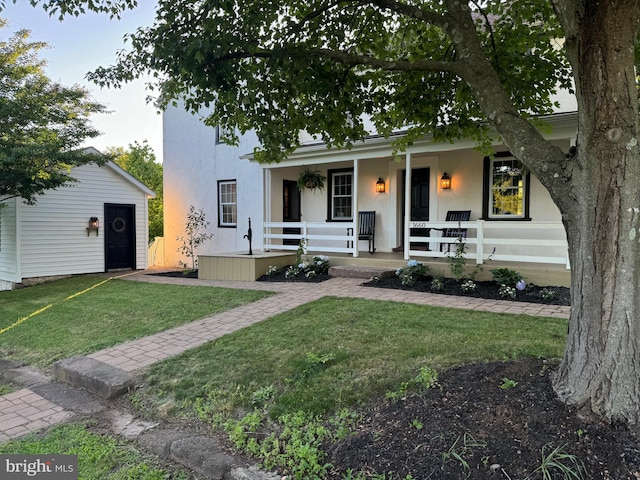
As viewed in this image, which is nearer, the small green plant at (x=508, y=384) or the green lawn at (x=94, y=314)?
the small green plant at (x=508, y=384)

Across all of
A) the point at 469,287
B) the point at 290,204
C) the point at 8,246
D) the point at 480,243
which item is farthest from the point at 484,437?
the point at 8,246

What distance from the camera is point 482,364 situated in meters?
3.48

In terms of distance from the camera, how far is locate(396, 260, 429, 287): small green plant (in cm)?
794

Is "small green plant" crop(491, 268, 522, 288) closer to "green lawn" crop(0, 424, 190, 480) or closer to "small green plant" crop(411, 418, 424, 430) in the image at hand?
"small green plant" crop(411, 418, 424, 430)

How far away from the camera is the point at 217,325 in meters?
5.88

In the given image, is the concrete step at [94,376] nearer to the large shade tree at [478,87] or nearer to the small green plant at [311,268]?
the large shade tree at [478,87]

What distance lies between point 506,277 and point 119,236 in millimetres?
11250

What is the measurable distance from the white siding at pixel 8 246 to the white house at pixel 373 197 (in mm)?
4404

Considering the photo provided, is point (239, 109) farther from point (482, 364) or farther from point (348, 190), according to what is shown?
point (348, 190)

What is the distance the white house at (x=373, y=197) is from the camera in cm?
863

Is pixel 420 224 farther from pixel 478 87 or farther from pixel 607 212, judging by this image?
pixel 607 212

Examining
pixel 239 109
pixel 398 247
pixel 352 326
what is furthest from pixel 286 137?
pixel 398 247

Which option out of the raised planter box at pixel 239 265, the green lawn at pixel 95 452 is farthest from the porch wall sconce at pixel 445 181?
the green lawn at pixel 95 452

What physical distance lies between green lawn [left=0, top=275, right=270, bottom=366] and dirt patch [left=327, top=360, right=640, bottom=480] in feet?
12.9
